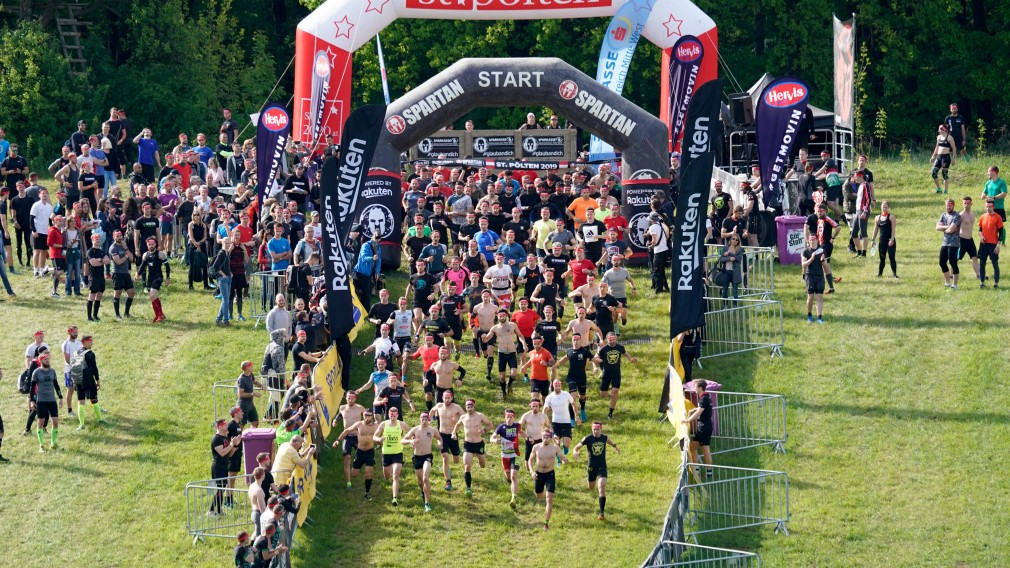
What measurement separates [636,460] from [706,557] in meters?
3.49

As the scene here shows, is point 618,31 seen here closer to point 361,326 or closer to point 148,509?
point 361,326

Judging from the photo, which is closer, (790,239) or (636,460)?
(636,460)

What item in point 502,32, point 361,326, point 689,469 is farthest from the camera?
point 502,32

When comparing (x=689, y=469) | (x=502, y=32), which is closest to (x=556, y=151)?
(x=502, y=32)

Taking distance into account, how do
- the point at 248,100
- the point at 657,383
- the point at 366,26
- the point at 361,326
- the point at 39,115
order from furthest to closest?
the point at 248,100 < the point at 39,115 < the point at 366,26 < the point at 361,326 < the point at 657,383

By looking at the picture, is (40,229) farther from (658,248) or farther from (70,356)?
(658,248)

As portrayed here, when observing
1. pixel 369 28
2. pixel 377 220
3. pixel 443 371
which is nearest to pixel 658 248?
pixel 377 220

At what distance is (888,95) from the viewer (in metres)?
50.8

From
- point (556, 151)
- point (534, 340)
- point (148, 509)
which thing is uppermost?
point (556, 151)

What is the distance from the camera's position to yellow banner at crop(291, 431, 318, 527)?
2312 centimetres

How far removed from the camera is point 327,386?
2619 centimetres

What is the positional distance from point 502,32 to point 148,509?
2773cm

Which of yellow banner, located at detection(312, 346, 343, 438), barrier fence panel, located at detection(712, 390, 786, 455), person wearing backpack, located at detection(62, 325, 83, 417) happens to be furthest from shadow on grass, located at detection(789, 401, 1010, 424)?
person wearing backpack, located at detection(62, 325, 83, 417)

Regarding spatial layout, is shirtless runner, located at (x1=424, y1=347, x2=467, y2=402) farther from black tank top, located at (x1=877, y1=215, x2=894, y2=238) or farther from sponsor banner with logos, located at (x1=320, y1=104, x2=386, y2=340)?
black tank top, located at (x1=877, y1=215, x2=894, y2=238)
